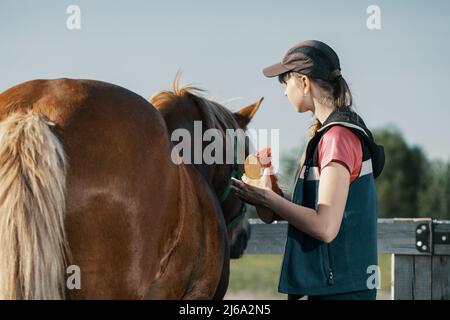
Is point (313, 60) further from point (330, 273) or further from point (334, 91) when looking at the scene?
point (330, 273)

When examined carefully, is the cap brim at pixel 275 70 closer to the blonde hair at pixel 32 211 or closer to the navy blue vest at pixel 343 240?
the navy blue vest at pixel 343 240

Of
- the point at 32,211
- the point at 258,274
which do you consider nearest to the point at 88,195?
the point at 32,211

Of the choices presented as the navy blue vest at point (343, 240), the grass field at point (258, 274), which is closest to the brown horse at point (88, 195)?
the navy blue vest at point (343, 240)

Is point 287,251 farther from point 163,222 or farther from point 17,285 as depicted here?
point 17,285

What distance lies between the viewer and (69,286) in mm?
2912

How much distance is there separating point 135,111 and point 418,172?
68.7m

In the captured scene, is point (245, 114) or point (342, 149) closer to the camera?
point (342, 149)

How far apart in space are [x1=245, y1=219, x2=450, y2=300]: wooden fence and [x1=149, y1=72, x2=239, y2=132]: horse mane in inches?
65.7

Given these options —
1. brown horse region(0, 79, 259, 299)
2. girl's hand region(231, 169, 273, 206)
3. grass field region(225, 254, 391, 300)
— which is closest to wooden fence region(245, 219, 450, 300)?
girl's hand region(231, 169, 273, 206)

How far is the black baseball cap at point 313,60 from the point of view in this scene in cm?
324

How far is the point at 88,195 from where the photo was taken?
9.57 feet

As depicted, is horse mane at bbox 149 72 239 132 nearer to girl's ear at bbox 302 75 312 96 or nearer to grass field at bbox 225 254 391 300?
girl's ear at bbox 302 75 312 96

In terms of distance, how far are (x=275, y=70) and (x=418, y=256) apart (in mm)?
2738
